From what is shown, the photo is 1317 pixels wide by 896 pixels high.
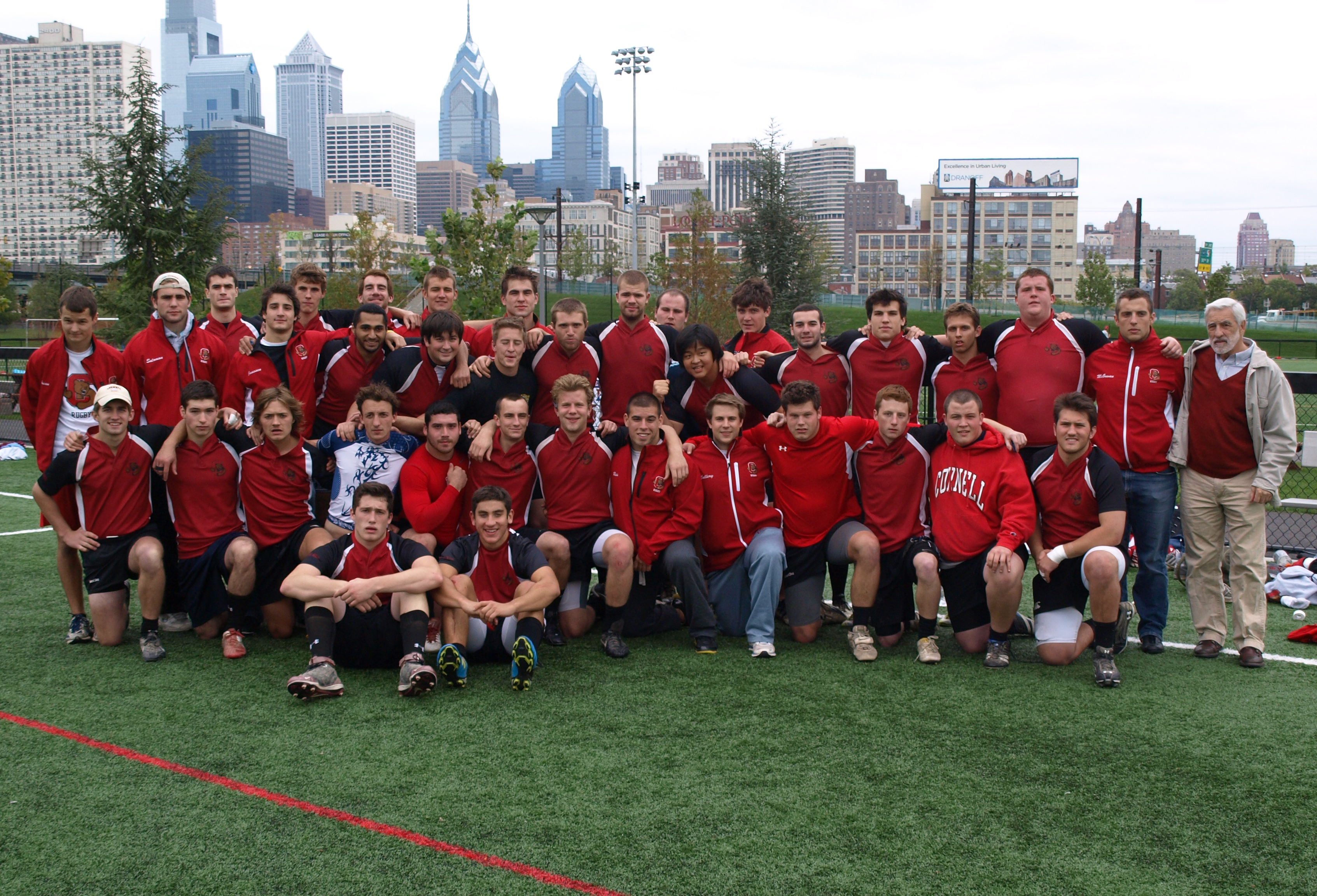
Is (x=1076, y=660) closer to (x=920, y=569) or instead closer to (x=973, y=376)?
(x=920, y=569)

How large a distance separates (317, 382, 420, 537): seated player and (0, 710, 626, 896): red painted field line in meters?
1.66

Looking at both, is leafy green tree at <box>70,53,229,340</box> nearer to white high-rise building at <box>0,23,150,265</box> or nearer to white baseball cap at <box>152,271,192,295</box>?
white baseball cap at <box>152,271,192,295</box>

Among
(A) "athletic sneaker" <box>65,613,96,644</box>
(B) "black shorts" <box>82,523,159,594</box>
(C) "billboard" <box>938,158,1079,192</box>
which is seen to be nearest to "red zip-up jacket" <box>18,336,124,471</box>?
(B) "black shorts" <box>82,523,159,594</box>

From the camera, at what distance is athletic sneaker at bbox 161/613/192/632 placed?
19.8ft

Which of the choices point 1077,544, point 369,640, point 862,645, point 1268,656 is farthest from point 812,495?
point 1268,656

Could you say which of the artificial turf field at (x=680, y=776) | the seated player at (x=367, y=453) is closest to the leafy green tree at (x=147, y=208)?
the seated player at (x=367, y=453)

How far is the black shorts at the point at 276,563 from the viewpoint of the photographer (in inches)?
224

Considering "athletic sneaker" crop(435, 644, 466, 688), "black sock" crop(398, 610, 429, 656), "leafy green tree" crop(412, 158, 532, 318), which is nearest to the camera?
"athletic sneaker" crop(435, 644, 466, 688)

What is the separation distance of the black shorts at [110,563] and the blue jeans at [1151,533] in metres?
5.49

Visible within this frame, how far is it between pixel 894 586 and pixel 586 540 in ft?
5.74

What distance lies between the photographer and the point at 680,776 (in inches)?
154

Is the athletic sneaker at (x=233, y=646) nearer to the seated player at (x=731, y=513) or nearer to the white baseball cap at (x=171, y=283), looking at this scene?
the white baseball cap at (x=171, y=283)

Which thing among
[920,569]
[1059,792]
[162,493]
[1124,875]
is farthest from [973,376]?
[162,493]

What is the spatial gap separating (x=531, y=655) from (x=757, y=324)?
2.91 m
